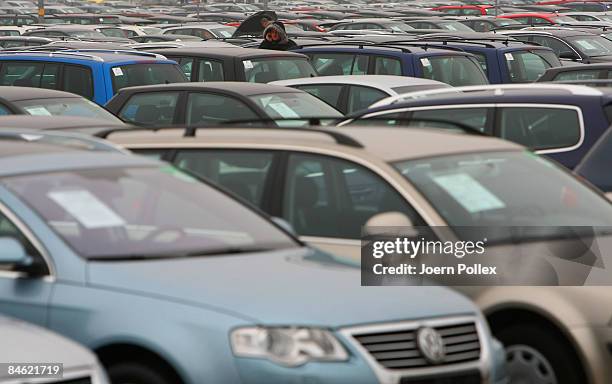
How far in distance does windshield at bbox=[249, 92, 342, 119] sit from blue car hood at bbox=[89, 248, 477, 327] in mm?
7902

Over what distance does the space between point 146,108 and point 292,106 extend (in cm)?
143

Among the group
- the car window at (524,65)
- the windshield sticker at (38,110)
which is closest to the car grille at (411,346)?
the windshield sticker at (38,110)

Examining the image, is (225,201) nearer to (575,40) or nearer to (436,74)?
(436,74)

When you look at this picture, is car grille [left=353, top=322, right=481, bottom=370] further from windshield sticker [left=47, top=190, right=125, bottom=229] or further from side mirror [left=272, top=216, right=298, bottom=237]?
windshield sticker [left=47, top=190, right=125, bottom=229]

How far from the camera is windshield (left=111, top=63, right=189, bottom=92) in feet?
58.1

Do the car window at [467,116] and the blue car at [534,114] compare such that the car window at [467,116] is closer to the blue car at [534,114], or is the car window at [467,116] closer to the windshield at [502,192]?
the blue car at [534,114]

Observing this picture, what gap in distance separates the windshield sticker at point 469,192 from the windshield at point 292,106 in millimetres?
6807

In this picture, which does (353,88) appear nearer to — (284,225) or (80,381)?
(284,225)

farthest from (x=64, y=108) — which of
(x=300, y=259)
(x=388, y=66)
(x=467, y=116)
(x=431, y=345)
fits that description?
(x=431, y=345)

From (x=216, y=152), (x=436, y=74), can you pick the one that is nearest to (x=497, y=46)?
(x=436, y=74)

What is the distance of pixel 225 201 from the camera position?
7402 millimetres

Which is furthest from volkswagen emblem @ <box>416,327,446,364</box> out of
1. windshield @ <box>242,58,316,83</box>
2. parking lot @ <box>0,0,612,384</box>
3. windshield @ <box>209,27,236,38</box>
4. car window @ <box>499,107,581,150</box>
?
windshield @ <box>209,27,236,38</box>

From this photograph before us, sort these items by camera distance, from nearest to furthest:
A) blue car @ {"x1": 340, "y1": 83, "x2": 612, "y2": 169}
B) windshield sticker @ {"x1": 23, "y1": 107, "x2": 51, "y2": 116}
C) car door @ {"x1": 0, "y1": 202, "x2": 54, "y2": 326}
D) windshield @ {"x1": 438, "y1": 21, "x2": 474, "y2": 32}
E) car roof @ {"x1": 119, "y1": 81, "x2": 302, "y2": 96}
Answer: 1. car door @ {"x1": 0, "y1": 202, "x2": 54, "y2": 326}
2. blue car @ {"x1": 340, "y1": 83, "x2": 612, "y2": 169}
3. windshield sticker @ {"x1": 23, "y1": 107, "x2": 51, "y2": 116}
4. car roof @ {"x1": 119, "y1": 81, "x2": 302, "y2": 96}
5. windshield @ {"x1": 438, "y1": 21, "x2": 474, "y2": 32}

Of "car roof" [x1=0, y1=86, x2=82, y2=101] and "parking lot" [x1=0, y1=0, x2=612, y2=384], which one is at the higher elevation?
"parking lot" [x1=0, y1=0, x2=612, y2=384]
